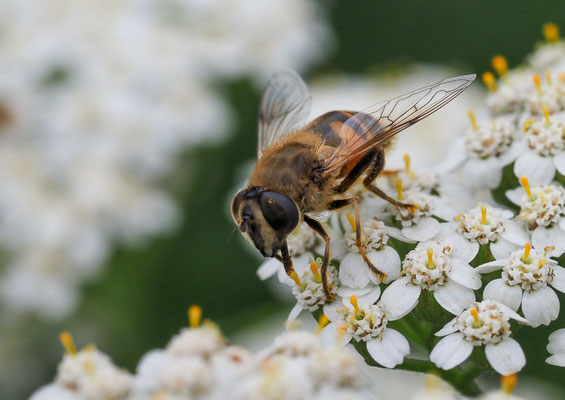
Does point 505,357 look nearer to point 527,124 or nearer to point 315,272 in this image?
point 315,272

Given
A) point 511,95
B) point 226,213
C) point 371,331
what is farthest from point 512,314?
point 226,213

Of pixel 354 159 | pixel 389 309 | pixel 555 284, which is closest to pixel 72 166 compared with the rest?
pixel 354 159

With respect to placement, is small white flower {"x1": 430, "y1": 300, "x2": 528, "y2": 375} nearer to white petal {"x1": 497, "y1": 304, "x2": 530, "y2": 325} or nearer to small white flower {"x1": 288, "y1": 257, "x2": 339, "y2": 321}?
white petal {"x1": 497, "y1": 304, "x2": 530, "y2": 325}

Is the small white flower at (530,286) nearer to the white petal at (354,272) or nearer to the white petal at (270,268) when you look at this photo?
the white petal at (354,272)

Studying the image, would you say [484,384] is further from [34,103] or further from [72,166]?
[34,103]

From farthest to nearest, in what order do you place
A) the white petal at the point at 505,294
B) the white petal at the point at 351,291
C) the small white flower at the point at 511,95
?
1. the small white flower at the point at 511,95
2. the white petal at the point at 351,291
3. the white petal at the point at 505,294

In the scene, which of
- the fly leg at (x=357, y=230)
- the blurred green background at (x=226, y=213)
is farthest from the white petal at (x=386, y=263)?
the blurred green background at (x=226, y=213)
